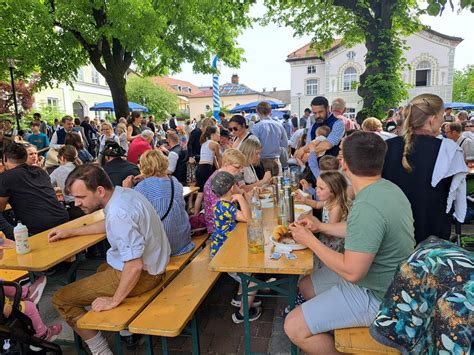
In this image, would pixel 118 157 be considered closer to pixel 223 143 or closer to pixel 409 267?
pixel 223 143

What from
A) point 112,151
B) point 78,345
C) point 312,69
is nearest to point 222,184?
point 78,345

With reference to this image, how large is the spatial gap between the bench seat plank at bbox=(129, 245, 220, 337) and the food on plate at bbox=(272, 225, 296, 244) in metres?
0.62

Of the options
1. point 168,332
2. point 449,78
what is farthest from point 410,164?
point 449,78

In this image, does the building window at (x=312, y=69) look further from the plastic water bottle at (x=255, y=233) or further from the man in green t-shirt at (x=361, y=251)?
the man in green t-shirt at (x=361, y=251)

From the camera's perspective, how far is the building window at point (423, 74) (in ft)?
96.0

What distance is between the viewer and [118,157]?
4508 millimetres

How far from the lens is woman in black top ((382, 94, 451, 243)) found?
227cm

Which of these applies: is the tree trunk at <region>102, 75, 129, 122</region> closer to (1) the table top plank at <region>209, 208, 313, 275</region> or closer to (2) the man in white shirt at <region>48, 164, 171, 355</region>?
(2) the man in white shirt at <region>48, 164, 171, 355</region>

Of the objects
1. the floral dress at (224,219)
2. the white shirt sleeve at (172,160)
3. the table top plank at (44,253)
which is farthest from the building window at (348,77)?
the table top plank at (44,253)

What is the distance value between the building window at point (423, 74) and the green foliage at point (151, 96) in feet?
78.9

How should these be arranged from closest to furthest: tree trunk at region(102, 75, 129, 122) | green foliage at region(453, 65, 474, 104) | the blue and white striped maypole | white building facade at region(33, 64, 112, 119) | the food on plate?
1. the food on plate
2. tree trunk at region(102, 75, 129, 122)
3. the blue and white striped maypole
4. white building facade at region(33, 64, 112, 119)
5. green foliage at region(453, 65, 474, 104)

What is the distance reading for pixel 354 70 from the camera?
30.2 meters

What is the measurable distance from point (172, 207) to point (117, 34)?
861 centimetres

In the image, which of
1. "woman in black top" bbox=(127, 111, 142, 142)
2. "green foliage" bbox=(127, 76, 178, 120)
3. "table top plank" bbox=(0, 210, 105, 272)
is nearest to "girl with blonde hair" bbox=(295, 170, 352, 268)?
"table top plank" bbox=(0, 210, 105, 272)
